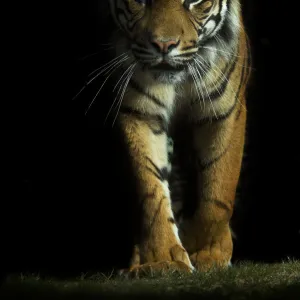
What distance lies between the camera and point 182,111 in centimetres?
653

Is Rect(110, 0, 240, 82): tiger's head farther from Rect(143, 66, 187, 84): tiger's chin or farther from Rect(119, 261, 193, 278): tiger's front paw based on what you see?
Rect(119, 261, 193, 278): tiger's front paw

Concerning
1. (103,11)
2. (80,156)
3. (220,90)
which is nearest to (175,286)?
(220,90)

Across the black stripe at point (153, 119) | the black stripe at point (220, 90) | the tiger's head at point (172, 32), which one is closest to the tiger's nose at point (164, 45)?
the tiger's head at point (172, 32)

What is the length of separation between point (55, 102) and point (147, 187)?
48.1 inches

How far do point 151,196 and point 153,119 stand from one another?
409mm

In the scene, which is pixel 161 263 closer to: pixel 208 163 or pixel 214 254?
pixel 214 254

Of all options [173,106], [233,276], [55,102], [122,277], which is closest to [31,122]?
[55,102]

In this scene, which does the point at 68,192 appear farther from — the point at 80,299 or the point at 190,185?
the point at 80,299

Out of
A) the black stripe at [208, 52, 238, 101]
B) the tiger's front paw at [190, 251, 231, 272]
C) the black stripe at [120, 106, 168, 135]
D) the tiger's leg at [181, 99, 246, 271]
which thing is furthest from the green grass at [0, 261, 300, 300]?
the black stripe at [208, 52, 238, 101]

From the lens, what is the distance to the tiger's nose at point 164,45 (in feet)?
19.4

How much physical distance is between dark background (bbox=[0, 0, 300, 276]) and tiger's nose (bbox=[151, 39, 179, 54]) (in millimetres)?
1217

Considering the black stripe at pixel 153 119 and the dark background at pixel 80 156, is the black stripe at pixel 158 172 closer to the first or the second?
the black stripe at pixel 153 119

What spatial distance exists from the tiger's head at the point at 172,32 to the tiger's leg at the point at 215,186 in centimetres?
38

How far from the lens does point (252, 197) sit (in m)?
7.43
